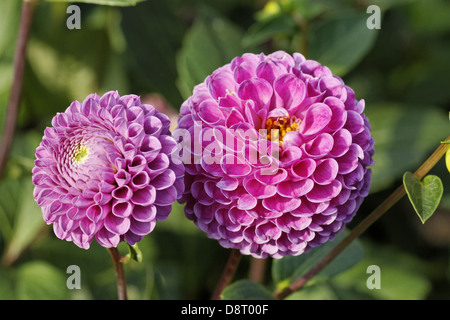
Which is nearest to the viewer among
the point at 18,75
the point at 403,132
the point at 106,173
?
the point at 106,173

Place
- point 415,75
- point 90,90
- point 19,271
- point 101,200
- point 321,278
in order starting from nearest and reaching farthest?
point 101,200 → point 321,278 → point 19,271 → point 90,90 → point 415,75

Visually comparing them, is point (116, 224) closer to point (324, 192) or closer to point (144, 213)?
point (144, 213)

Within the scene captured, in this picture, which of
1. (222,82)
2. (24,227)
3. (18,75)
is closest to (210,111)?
(222,82)

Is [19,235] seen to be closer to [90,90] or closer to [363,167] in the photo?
[90,90]

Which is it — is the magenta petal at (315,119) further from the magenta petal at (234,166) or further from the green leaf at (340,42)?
the green leaf at (340,42)

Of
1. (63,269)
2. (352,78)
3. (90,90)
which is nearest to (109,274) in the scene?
(63,269)

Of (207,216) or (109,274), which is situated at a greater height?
(109,274)
